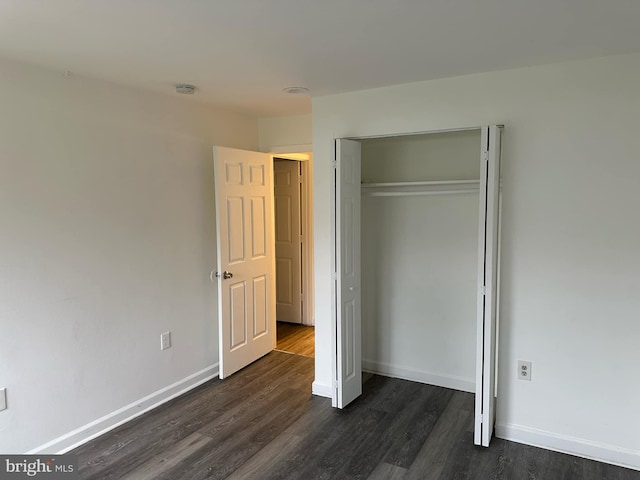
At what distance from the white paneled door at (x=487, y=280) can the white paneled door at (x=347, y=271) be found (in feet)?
3.12

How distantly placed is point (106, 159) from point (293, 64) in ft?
4.72

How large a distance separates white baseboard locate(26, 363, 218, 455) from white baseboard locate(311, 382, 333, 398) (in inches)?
38.2

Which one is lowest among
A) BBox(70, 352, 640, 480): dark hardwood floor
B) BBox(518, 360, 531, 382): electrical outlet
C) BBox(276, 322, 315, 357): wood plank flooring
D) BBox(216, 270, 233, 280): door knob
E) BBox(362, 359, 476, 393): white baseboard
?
BBox(70, 352, 640, 480): dark hardwood floor

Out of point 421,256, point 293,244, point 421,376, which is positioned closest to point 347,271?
point 421,256

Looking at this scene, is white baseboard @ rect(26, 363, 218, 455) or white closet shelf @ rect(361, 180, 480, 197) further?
white closet shelf @ rect(361, 180, 480, 197)

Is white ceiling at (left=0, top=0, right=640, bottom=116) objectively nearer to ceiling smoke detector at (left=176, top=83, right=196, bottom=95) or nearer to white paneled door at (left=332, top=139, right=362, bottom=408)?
ceiling smoke detector at (left=176, top=83, right=196, bottom=95)

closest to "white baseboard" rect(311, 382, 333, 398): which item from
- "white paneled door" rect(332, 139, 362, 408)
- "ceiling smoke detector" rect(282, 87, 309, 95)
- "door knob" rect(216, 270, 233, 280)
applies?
"white paneled door" rect(332, 139, 362, 408)

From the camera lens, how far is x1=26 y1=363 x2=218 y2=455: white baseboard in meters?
2.78

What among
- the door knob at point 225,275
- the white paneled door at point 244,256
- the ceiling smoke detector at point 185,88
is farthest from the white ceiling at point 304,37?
the door knob at point 225,275

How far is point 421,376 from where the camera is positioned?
3.83m

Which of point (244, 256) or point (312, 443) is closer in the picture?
point (312, 443)

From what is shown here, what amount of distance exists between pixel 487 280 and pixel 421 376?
1.47m

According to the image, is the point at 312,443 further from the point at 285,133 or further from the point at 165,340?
the point at 285,133

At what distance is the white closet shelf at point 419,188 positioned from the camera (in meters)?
3.43
